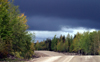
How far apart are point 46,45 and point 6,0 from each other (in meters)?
115


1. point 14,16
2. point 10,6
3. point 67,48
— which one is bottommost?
point 67,48

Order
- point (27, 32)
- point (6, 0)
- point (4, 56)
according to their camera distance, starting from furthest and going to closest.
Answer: point (27, 32) → point (6, 0) → point (4, 56)

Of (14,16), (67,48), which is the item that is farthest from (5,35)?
(67,48)

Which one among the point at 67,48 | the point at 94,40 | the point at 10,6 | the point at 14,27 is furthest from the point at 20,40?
the point at 67,48

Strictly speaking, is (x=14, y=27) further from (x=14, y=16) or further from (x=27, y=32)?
(x=27, y=32)

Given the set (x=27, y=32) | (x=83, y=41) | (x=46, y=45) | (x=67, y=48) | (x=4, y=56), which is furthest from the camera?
(x=46, y=45)

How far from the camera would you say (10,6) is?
102 ft

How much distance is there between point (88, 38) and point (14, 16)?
2660 inches

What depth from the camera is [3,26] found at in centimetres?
2647

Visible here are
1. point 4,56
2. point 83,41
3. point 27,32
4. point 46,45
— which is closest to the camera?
point 4,56

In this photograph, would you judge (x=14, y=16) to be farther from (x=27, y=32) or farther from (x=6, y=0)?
(x=27, y=32)

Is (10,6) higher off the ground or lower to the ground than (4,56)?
higher

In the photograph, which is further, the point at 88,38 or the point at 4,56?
the point at 88,38

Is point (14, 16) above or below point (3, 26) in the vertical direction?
above
